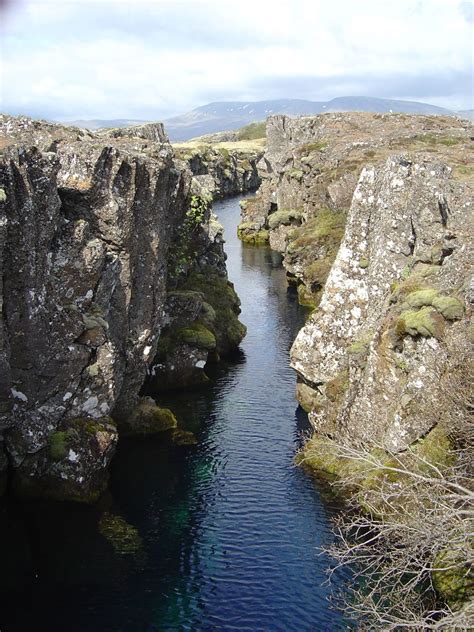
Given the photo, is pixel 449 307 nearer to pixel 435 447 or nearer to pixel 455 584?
pixel 435 447

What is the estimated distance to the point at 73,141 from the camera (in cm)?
5381

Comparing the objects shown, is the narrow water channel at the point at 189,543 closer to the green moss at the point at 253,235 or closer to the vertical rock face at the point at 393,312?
the vertical rock face at the point at 393,312

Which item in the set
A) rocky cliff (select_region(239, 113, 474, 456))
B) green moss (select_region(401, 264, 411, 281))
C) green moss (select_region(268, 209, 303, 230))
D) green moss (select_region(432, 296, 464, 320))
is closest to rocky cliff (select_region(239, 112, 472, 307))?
green moss (select_region(268, 209, 303, 230))

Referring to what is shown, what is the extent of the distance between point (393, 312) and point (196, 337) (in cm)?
2409

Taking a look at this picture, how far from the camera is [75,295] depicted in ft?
153

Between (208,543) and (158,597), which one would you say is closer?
(158,597)

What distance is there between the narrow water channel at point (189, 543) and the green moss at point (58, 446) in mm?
3001

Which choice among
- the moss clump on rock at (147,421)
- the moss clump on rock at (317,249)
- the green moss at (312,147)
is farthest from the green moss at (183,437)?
the green moss at (312,147)

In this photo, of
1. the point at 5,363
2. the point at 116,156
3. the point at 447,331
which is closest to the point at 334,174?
the point at 116,156

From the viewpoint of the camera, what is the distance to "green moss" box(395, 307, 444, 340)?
135 feet

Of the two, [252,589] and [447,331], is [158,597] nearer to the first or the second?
[252,589]

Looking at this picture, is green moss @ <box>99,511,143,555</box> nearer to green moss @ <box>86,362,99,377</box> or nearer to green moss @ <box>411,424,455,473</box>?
green moss @ <box>86,362,99,377</box>

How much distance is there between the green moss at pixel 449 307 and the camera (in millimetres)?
40781

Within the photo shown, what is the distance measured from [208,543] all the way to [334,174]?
68.5 m
